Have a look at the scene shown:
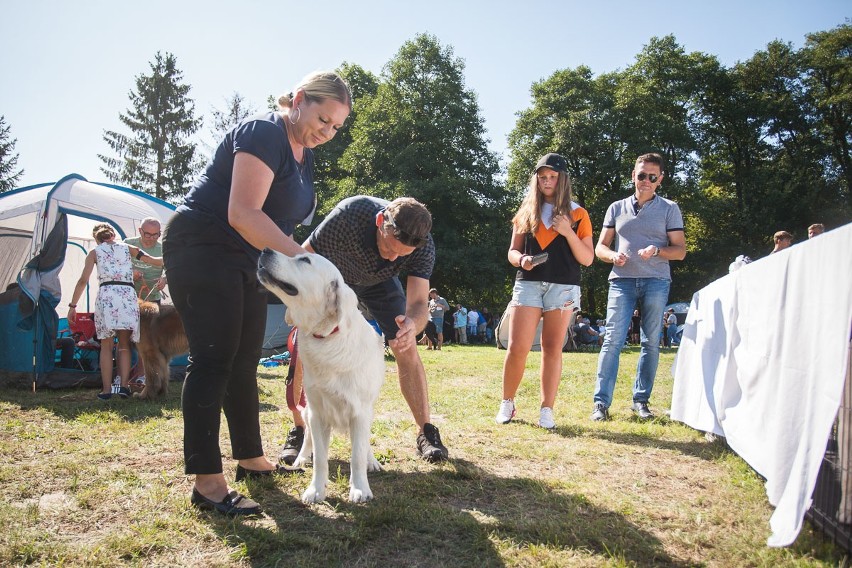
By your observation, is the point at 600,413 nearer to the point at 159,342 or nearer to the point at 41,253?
the point at 159,342

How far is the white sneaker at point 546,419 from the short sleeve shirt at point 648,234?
4.63 ft

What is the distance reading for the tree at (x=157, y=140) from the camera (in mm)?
29594

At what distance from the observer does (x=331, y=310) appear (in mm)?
2725

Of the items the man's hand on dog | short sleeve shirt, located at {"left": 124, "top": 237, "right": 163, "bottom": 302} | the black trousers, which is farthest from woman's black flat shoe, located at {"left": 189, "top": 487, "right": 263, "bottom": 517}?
short sleeve shirt, located at {"left": 124, "top": 237, "right": 163, "bottom": 302}

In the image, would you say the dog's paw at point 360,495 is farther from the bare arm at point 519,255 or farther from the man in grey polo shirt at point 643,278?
the man in grey polo shirt at point 643,278

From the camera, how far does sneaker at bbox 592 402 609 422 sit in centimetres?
486

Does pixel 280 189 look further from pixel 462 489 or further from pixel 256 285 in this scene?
pixel 462 489

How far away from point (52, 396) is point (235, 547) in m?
5.30

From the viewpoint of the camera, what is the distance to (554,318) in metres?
4.61

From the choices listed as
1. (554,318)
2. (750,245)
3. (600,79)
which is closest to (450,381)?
(554,318)

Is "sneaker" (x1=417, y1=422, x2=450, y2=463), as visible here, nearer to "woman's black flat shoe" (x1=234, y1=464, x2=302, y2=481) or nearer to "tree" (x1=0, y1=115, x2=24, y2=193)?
"woman's black flat shoe" (x1=234, y1=464, x2=302, y2=481)

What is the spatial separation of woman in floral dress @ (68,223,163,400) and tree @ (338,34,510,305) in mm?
20065

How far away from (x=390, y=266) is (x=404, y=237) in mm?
454

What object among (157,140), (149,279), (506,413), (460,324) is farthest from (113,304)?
(157,140)
